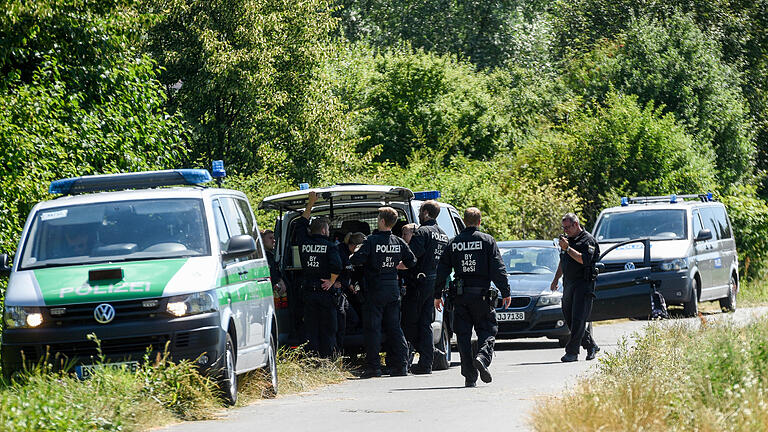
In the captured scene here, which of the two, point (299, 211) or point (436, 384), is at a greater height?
point (299, 211)

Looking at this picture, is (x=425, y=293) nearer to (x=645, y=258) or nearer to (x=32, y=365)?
(x=32, y=365)

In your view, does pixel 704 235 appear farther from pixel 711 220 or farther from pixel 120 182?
pixel 120 182

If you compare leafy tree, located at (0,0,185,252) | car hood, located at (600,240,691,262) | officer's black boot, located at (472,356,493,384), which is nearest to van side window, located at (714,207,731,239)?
car hood, located at (600,240,691,262)

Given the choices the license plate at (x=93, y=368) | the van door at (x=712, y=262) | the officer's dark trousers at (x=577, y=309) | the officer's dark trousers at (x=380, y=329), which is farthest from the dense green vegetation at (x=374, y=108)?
the officer's dark trousers at (x=577, y=309)

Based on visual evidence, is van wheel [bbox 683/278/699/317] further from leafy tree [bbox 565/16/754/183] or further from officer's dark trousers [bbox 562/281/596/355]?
leafy tree [bbox 565/16/754/183]

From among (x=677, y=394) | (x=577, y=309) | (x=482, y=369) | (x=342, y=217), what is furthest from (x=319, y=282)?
(x=677, y=394)

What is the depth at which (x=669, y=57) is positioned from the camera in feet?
122

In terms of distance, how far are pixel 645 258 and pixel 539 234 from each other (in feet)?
22.8

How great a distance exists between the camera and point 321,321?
1376 cm

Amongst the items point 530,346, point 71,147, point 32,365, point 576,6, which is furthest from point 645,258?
point 576,6

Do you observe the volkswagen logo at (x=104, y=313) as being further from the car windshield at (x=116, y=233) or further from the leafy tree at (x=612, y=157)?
the leafy tree at (x=612, y=157)

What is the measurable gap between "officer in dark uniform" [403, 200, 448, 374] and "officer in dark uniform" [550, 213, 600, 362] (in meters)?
1.71

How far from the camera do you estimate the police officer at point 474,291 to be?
41.0ft

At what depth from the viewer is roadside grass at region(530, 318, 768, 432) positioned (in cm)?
761
